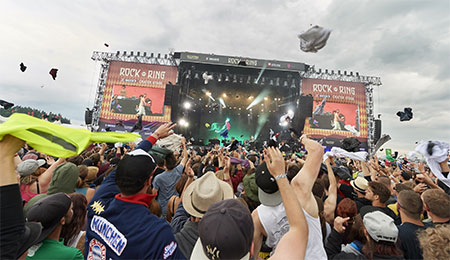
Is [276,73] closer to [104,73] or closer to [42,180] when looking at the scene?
[104,73]

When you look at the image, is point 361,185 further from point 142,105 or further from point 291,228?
point 142,105

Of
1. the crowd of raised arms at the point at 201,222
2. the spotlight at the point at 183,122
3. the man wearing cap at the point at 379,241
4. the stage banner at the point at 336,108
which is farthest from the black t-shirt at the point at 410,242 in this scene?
the stage banner at the point at 336,108

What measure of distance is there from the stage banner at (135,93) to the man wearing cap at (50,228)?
18.7 metres

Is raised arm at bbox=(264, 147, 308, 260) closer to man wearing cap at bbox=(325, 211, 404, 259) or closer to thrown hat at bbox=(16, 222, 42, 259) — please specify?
man wearing cap at bbox=(325, 211, 404, 259)

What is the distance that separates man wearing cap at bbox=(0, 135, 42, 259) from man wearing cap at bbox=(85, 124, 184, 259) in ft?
1.31

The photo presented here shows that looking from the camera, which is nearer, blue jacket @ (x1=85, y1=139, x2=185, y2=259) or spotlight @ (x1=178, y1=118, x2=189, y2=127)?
blue jacket @ (x1=85, y1=139, x2=185, y2=259)

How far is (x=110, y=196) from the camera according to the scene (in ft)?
5.21

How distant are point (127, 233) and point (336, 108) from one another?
23901mm

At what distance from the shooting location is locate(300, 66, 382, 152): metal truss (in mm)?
19938

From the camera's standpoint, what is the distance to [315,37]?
3.49 meters

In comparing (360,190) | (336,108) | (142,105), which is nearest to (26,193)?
(360,190)

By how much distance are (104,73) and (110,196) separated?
22600 mm

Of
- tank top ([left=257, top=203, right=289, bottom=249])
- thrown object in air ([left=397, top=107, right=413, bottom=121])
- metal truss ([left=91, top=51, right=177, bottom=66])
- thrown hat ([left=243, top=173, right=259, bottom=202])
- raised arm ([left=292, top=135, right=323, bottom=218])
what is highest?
metal truss ([left=91, top=51, right=177, bottom=66])

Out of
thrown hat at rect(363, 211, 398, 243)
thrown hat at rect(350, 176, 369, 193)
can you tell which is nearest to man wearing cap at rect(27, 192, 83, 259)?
thrown hat at rect(363, 211, 398, 243)
